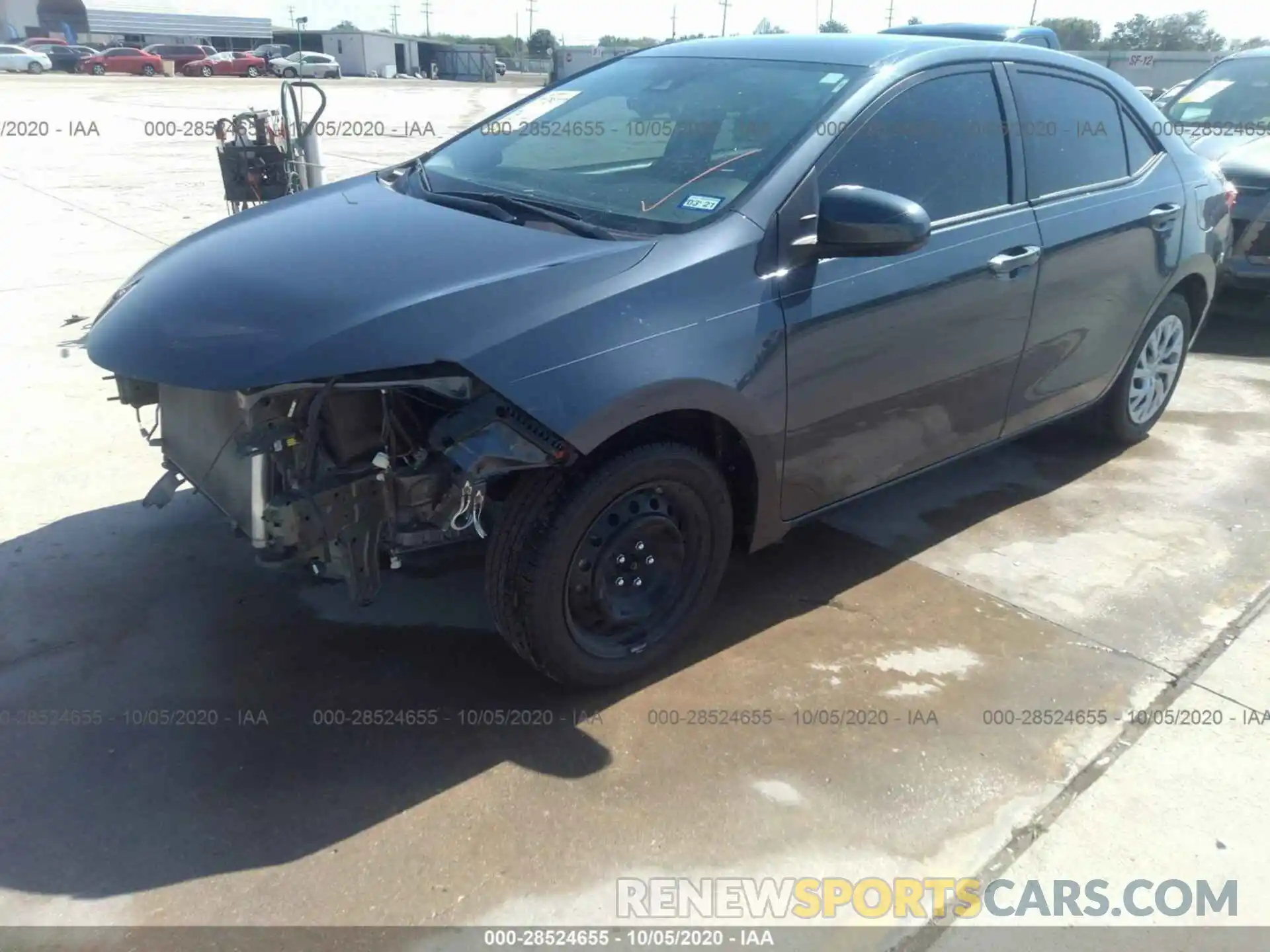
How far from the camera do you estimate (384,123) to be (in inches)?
789

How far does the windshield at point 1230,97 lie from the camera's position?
7723 millimetres

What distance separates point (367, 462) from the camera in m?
2.58

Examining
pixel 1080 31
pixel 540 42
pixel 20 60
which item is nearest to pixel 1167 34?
pixel 1080 31

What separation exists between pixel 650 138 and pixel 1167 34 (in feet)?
222

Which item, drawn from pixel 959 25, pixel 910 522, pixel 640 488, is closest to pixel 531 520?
pixel 640 488

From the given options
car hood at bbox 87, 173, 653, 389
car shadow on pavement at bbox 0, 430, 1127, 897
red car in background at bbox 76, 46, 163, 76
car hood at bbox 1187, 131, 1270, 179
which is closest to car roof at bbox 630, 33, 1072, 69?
car hood at bbox 87, 173, 653, 389

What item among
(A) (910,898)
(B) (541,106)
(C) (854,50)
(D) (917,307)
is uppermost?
(C) (854,50)

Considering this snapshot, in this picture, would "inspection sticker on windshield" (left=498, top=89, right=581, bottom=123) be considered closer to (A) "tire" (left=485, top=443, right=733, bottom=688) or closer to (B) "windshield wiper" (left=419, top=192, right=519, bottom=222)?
(B) "windshield wiper" (left=419, top=192, right=519, bottom=222)

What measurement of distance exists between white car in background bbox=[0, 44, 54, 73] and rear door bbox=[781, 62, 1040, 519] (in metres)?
49.1

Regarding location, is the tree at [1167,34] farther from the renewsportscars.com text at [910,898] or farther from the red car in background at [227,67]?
the renewsportscars.com text at [910,898]

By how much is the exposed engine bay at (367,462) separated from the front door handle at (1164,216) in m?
3.09

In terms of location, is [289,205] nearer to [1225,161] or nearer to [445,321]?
[445,321]

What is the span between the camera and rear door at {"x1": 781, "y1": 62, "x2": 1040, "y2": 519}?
3010 millimetres

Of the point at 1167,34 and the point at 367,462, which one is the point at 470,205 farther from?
the point at 1167,34
